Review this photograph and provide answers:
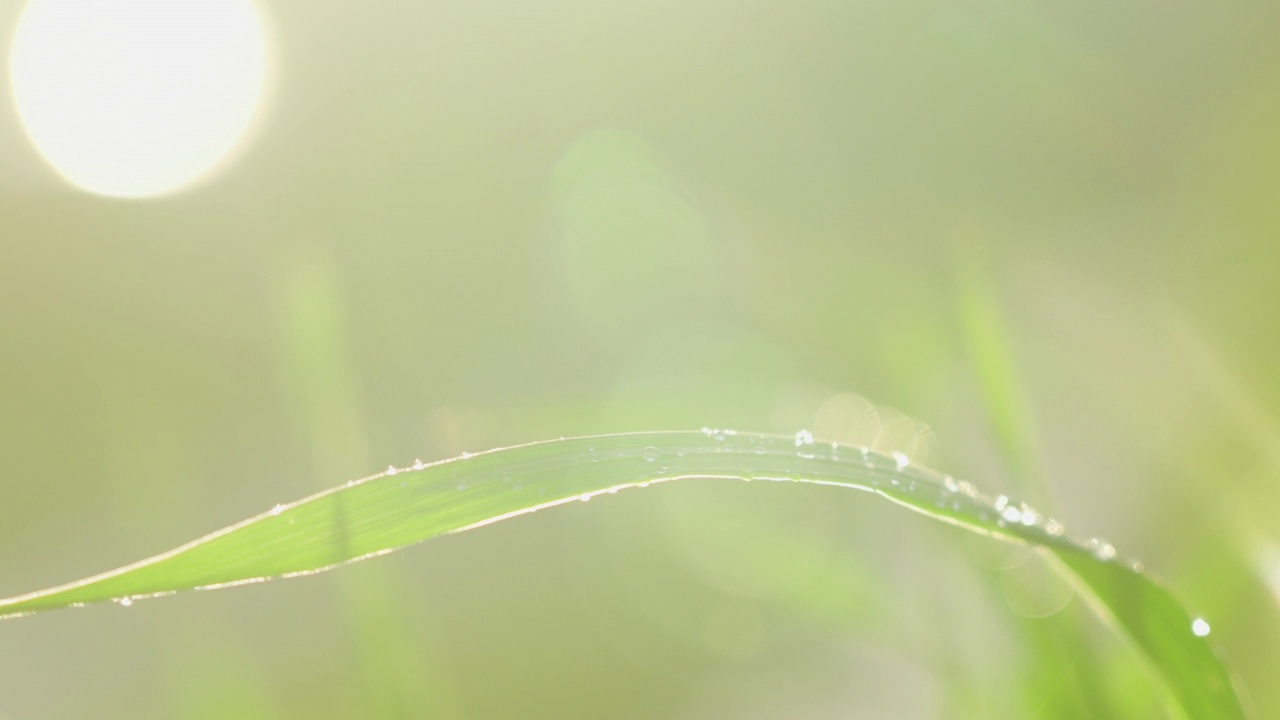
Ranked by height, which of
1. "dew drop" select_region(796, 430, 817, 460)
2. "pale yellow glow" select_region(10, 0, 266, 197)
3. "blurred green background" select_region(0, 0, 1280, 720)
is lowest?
"dew drop" select_region(796, 430, 817, 460)

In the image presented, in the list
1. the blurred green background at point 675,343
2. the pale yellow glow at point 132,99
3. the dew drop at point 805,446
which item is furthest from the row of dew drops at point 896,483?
the pale yellow glow at point 132,99

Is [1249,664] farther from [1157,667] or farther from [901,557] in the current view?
[901,557]

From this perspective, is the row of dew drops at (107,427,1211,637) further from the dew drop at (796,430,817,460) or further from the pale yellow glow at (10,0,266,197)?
the pale yellow glow at (10,0,266,197)

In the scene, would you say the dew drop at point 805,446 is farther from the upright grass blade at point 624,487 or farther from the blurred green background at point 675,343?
the blurred green background at point 675,343

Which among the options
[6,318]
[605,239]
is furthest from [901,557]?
[6,318]

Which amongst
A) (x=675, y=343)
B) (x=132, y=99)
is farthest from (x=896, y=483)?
(x=132, y=99)

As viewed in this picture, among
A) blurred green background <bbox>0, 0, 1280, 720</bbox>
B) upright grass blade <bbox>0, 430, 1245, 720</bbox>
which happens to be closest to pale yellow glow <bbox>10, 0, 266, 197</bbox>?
blurred green background <bbox>0, 0, 1280, 720</bbox>

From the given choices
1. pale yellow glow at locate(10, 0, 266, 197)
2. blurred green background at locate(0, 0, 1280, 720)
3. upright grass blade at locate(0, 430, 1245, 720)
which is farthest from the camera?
pale yellow glow at locate(10, 0, 266, 197)
